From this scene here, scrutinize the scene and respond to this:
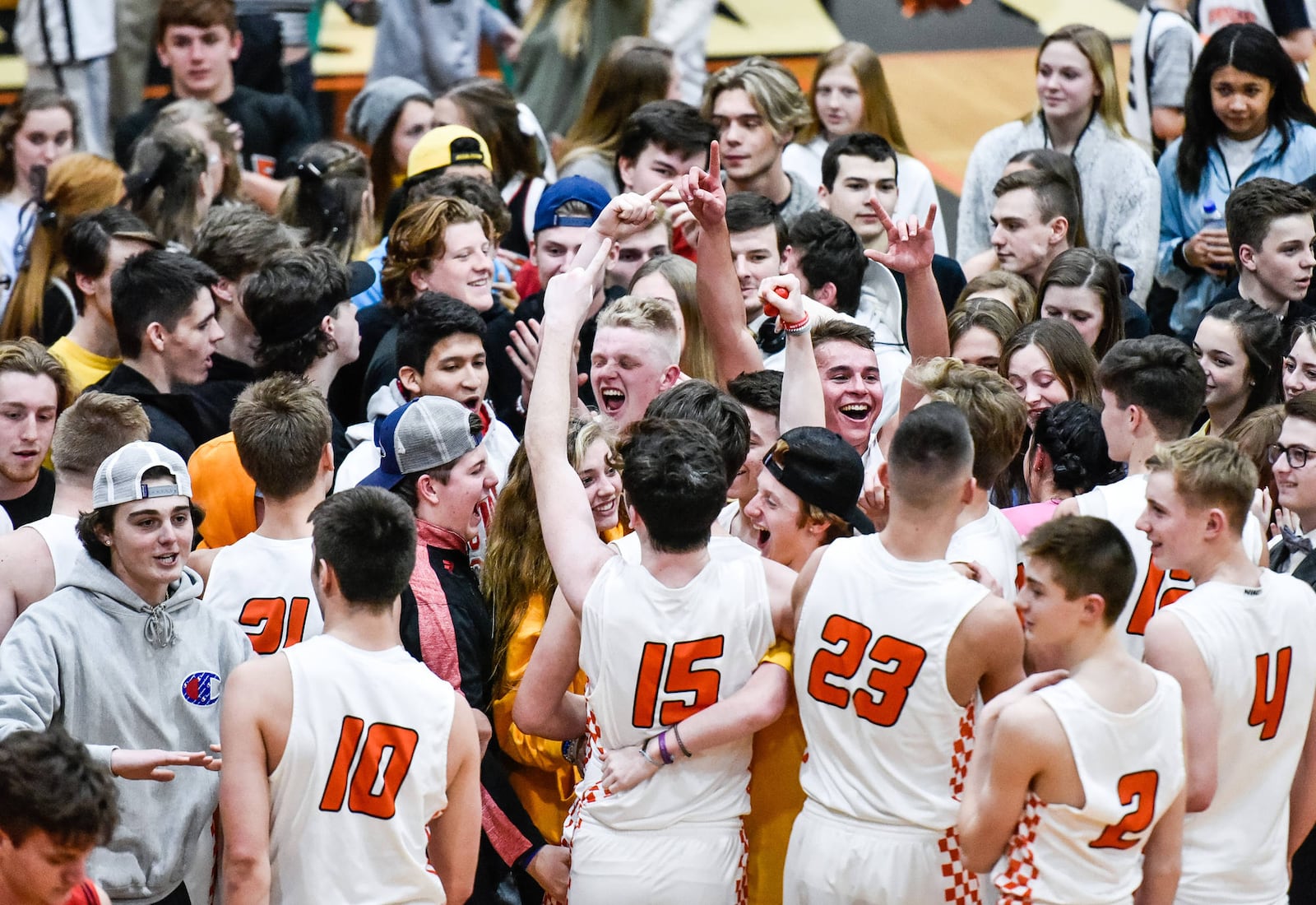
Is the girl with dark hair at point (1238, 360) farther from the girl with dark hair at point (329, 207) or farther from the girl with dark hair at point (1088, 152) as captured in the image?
the girl with dark hair at point (329, 207)

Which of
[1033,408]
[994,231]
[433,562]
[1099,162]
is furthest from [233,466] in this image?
[1099,162]

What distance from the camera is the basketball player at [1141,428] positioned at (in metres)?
4.51

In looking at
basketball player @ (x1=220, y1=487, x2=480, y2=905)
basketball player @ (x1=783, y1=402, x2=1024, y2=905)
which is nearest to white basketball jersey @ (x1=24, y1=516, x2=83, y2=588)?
basketball player @ (x1=220, y1=487, x2=480, y2=905)

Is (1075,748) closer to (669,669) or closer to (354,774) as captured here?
(669,669)

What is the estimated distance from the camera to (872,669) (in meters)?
3.83

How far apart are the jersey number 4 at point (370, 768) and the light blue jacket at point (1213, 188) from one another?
17.2ft

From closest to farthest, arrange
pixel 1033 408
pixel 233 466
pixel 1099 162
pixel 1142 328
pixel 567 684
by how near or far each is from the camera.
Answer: pixel 567 684 → pixel 233 466 → pixel 1033 408 → pixel 1142 328 → pixel 1099 162

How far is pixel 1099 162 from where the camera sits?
816 centimetres

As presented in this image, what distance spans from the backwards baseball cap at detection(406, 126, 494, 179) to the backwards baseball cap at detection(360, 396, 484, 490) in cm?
322

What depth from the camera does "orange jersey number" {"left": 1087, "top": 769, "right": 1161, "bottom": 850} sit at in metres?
3.60

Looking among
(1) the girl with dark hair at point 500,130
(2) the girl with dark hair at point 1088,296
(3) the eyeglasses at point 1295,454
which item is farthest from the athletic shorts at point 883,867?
(1) the girl with dark hair at point 500,130

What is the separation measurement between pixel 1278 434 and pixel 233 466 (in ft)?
10.9

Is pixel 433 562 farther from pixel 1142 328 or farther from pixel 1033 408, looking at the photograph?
pixel 1142 328

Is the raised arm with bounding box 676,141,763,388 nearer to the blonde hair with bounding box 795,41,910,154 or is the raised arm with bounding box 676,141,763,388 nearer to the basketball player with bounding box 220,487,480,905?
the basketball player with bounding box 220,487,480,905
